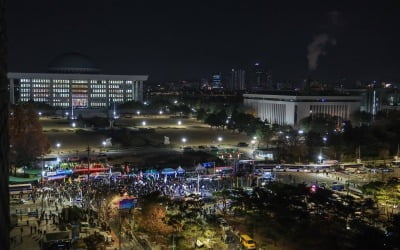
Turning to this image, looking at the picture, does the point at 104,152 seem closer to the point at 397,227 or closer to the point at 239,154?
the point at 239,154

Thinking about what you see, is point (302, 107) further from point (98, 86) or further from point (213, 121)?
point (98, 86)

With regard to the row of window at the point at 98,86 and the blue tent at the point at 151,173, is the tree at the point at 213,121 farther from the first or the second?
the row of window at the point at 98,86

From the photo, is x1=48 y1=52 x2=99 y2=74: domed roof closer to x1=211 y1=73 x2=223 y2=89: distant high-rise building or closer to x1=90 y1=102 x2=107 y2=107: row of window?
x1=90 y1=102 x2=107 y2=107: row of window

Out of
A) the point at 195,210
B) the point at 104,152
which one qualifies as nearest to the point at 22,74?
the point at 104,152

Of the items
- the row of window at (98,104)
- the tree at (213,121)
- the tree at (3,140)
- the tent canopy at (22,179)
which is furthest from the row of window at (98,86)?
the tree at (3,140)

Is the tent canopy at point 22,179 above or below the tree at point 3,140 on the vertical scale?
below

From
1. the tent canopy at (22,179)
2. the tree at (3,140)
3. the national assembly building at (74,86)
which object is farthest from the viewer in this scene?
the national assembly building at (74,86)

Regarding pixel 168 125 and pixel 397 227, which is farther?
pixel 168 125
